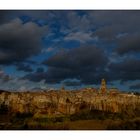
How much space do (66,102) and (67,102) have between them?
0.06ft

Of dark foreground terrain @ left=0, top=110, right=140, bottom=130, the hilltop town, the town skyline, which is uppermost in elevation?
the town skyline

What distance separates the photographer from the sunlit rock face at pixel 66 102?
1384cm

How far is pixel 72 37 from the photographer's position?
13.9m

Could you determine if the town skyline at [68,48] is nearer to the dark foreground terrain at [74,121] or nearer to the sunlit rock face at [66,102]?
the sunlit rock face at [66,102]

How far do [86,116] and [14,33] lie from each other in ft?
6.34

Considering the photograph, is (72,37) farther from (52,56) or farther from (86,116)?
(86,116)

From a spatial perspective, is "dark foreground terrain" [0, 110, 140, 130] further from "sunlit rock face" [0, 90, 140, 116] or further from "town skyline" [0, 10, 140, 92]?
"town skyline" [0, 10, 140, 92]

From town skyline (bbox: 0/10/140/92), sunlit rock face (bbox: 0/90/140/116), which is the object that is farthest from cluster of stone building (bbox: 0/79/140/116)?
town skyline (bbox: 0/10/140/92)

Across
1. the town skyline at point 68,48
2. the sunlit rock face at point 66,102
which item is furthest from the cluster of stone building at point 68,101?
the town skyline at point 68,48

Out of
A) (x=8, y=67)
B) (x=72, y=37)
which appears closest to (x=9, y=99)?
(x=8, y=67)

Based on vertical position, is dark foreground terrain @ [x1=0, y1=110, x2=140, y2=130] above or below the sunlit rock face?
below

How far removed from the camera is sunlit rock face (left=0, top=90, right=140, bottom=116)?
13.8 meters
